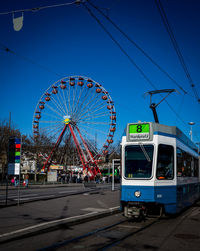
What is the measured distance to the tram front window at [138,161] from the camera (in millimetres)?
10500

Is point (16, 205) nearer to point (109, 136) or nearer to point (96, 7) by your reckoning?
point (96, 7)

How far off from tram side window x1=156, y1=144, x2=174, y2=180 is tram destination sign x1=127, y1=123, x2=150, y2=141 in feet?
2.17

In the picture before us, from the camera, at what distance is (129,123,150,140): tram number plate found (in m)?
11.0

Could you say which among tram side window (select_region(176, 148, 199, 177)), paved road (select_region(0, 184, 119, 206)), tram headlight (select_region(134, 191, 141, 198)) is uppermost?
tram side window (select_region(176, 148, 199, 177))

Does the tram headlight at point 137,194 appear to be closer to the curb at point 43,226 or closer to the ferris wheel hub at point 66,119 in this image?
the curb at point 43,226

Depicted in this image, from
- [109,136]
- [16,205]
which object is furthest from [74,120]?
[16,205]

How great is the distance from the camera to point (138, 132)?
11117mm

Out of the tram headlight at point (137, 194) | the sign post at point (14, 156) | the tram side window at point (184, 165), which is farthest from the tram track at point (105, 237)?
the sign post at point (14, 156)

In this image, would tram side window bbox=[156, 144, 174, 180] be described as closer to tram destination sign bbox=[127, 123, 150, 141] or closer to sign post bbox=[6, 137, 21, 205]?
tram destination sign bbox=[127, 123, 150, 141]

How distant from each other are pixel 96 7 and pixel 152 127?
4.80 m

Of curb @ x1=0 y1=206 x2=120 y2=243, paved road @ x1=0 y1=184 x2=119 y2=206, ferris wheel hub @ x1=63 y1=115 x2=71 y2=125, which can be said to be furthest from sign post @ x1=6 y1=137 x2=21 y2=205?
ferris wheel hub @ x1=63 y1=115 x2=71 y2=125

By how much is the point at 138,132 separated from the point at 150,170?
1484 mm

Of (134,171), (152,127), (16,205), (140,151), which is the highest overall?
(152,127)

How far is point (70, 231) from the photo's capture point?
352 inches
